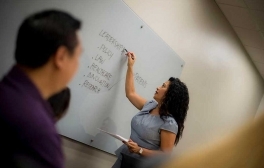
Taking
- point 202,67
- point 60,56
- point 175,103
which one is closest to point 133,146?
point 175,103

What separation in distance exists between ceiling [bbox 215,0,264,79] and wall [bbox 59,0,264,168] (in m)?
0.09

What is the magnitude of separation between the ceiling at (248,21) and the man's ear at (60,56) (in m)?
2.77

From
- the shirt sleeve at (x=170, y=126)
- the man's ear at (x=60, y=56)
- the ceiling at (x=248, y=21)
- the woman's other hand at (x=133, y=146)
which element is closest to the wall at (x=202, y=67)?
the ceiling at (x=248, y=21)

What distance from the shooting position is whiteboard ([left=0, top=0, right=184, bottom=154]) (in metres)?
1.60

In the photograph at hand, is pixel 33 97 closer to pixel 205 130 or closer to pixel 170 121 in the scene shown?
pixel 170 121

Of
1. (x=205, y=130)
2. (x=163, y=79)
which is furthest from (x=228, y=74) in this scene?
(x=163, y=79)

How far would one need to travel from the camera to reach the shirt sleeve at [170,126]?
6.62 feet

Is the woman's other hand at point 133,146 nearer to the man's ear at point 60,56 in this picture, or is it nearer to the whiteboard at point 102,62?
the whiteboard at point 102,62

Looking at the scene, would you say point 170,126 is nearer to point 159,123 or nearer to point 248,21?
point 159,123

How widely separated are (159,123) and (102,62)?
0.59 meters

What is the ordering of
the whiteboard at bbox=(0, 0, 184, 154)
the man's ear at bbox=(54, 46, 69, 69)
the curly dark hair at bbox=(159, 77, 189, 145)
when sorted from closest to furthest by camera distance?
the man's ear at bbox=(54, 46, 69, 69) < the whiteboard at bbox=(0, 0, 184, 154) < the curly dark hair at bbox=(159, 77, 189, 145)

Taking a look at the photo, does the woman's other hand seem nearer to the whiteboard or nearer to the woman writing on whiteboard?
the woman writing on whiteboard

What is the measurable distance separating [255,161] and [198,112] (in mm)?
3435

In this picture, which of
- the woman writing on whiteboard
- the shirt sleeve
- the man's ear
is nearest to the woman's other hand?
the woman writing on whiteboard
